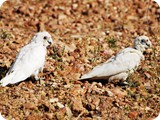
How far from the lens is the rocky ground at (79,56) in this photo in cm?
889

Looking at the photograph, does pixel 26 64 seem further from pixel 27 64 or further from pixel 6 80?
pixel 6 80

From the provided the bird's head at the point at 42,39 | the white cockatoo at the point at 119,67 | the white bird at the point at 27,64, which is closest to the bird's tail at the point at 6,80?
the white bird at the point at 27,64

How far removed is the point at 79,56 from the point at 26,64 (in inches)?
63.8

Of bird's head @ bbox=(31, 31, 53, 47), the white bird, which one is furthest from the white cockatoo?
bird's head @ bbox=(31, 31, 53, 47)

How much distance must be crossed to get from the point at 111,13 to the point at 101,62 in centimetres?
412

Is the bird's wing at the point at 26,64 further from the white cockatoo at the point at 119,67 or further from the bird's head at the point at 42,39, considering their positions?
the white cockatoo at the point at 119,67

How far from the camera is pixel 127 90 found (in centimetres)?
959

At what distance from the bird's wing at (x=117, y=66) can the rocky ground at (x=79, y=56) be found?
20 centimetres

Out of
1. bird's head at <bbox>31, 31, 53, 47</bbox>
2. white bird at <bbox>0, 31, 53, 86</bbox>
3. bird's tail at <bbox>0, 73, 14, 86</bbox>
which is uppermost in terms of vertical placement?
bird's head at <bbox>31, 31, 53, 47</bbox>

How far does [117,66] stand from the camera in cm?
961

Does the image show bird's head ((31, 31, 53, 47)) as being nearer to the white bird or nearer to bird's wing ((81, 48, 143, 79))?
the white bird

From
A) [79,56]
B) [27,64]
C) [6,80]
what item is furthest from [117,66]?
[6,80]

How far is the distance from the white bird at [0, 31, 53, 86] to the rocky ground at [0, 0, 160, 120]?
19 centimetres

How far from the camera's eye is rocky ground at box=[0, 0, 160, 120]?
8.89m
